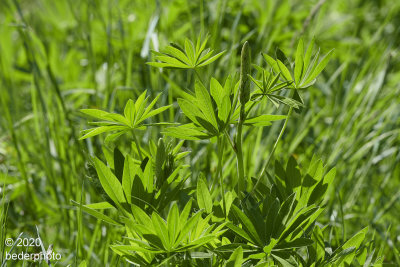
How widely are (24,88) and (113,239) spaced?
1334 millimetres

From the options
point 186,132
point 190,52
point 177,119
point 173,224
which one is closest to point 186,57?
point 190,52

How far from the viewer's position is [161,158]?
26.8 inches

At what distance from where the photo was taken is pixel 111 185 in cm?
Result: 67

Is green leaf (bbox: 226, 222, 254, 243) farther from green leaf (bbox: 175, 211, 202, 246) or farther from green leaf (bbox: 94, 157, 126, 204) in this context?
green leaf (bbox: 94, 157, 126, 204)

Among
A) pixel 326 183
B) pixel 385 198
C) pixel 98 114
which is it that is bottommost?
pixel 385 198

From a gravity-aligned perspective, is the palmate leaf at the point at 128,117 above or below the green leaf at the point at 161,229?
above

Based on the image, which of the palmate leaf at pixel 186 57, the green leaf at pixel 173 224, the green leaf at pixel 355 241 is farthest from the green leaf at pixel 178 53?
the green leaf at pixel 355 241

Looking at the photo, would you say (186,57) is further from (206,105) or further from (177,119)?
(177,119)

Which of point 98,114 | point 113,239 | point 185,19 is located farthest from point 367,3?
point 98,114

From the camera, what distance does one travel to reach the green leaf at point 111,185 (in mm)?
665

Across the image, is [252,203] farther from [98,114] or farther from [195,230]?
[98,114]

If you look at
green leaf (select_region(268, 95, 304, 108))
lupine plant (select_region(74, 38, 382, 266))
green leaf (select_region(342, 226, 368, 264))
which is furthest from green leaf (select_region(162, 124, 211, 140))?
green leaf (select_region(342, 226, 368, 264))

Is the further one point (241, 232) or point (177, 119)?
point (177, 119)

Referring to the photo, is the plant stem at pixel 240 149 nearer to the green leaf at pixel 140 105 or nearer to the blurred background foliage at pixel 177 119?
the green leaf at pixel 140 105
